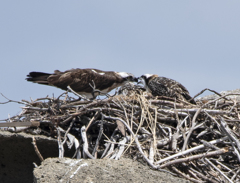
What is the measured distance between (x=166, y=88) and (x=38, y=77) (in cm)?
255

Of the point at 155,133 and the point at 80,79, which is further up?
the point at 80,79

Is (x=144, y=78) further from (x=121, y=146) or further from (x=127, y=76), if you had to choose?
(x=121, y=146)

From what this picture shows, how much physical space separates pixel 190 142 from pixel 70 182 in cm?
183

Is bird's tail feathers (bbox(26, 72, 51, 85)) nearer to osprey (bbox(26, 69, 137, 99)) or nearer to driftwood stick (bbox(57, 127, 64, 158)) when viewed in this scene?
osprey (bbox(26, 69, 137, 99))

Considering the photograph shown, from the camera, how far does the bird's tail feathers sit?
8.16 metres

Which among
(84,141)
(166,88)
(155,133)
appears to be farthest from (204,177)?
(166,88)

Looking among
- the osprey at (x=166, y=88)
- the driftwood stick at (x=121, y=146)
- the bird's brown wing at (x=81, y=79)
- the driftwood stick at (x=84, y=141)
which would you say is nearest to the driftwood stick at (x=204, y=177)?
the driftwood stick at (x=121, y=146)

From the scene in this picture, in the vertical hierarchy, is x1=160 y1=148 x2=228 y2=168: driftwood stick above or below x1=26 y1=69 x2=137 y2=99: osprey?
below

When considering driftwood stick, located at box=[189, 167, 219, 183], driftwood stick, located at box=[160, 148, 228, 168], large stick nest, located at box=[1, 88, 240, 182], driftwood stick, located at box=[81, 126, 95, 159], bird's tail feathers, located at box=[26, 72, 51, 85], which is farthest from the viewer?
bird's tail feathers, located at box=[26, 72, 51, 85]

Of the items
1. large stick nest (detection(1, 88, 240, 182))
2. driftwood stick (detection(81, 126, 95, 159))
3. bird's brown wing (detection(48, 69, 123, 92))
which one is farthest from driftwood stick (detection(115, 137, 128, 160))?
bird's brown wing (detection(48, 69, 123, 92))

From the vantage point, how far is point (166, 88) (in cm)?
765

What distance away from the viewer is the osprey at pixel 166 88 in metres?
7.40

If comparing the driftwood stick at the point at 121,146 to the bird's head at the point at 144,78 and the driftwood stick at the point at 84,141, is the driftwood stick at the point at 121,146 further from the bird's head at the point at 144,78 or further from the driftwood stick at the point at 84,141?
the bird's head at the point at 144,78

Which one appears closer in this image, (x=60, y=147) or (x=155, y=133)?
(x=60, y=147)
